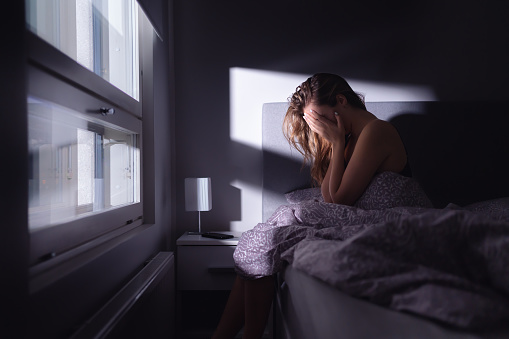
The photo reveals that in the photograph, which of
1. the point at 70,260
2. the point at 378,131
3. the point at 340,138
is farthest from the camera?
the point at 340,138

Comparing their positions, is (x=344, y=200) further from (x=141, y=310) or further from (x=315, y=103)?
(x=141, y=310)

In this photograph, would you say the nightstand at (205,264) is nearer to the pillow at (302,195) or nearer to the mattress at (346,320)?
the pillow at (302,195)

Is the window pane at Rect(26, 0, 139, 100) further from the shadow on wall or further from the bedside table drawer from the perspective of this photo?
the shadow on wall

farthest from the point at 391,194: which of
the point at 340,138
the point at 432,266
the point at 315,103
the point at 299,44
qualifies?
the point at 299,44

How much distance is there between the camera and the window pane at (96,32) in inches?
34.4

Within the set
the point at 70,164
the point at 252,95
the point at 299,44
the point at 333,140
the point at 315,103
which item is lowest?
the point at 70,164

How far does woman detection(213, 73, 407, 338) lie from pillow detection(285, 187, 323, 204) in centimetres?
7

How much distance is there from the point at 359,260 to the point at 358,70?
5.91ft

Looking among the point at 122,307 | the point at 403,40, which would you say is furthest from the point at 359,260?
the point at 403,40

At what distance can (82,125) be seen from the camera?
1.07m

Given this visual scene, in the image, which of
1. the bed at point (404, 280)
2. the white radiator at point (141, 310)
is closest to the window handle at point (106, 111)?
the white radiator at point (141, 310)

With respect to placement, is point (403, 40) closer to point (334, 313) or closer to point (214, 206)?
point (214, 206)

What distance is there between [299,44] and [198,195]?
1.17 meters

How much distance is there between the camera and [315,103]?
166cm
